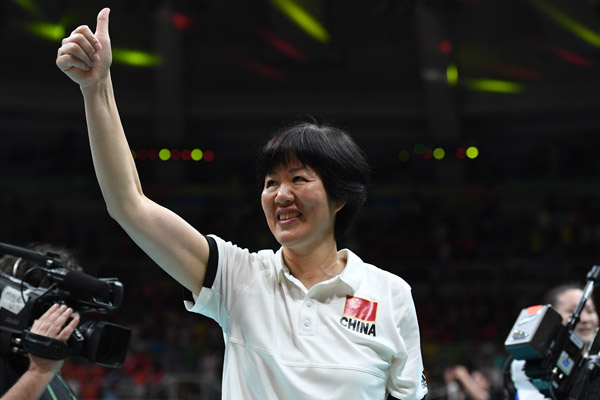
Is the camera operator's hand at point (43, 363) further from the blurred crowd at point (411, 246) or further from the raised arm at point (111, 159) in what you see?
the blurred crowd at point (411, 246)

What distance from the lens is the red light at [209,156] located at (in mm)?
19462

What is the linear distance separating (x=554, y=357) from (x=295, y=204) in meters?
1.83

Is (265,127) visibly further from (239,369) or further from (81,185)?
(239,369)

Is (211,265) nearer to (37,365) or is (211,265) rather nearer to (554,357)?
(37,365)

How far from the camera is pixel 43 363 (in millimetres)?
2783

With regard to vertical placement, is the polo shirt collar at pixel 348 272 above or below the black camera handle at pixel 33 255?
above

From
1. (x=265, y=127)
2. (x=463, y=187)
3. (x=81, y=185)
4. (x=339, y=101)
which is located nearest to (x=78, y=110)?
(x=81, y=185)

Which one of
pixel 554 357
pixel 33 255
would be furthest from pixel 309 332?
pixel 554 357

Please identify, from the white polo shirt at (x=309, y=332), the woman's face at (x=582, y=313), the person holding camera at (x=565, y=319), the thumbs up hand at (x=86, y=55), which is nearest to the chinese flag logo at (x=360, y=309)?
the white polo shirt at (x=309, y=332)

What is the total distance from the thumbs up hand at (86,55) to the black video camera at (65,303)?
105 cm

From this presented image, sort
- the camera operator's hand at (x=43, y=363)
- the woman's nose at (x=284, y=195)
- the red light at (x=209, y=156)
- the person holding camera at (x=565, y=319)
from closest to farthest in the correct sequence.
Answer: the woman's nose at (x=284, y=195) → the camera operator's hand at (x=43, y=363) → the person holding camera at (x=565, y=319) → the red light at (x=209, y=156)

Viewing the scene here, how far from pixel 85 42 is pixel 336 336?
1031mm

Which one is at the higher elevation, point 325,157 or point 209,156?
point 325,157

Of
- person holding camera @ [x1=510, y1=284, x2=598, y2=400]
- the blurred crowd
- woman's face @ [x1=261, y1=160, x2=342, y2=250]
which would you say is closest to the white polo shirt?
woman's face @ [x1=261, y1=160, x2=342, y2=250]
